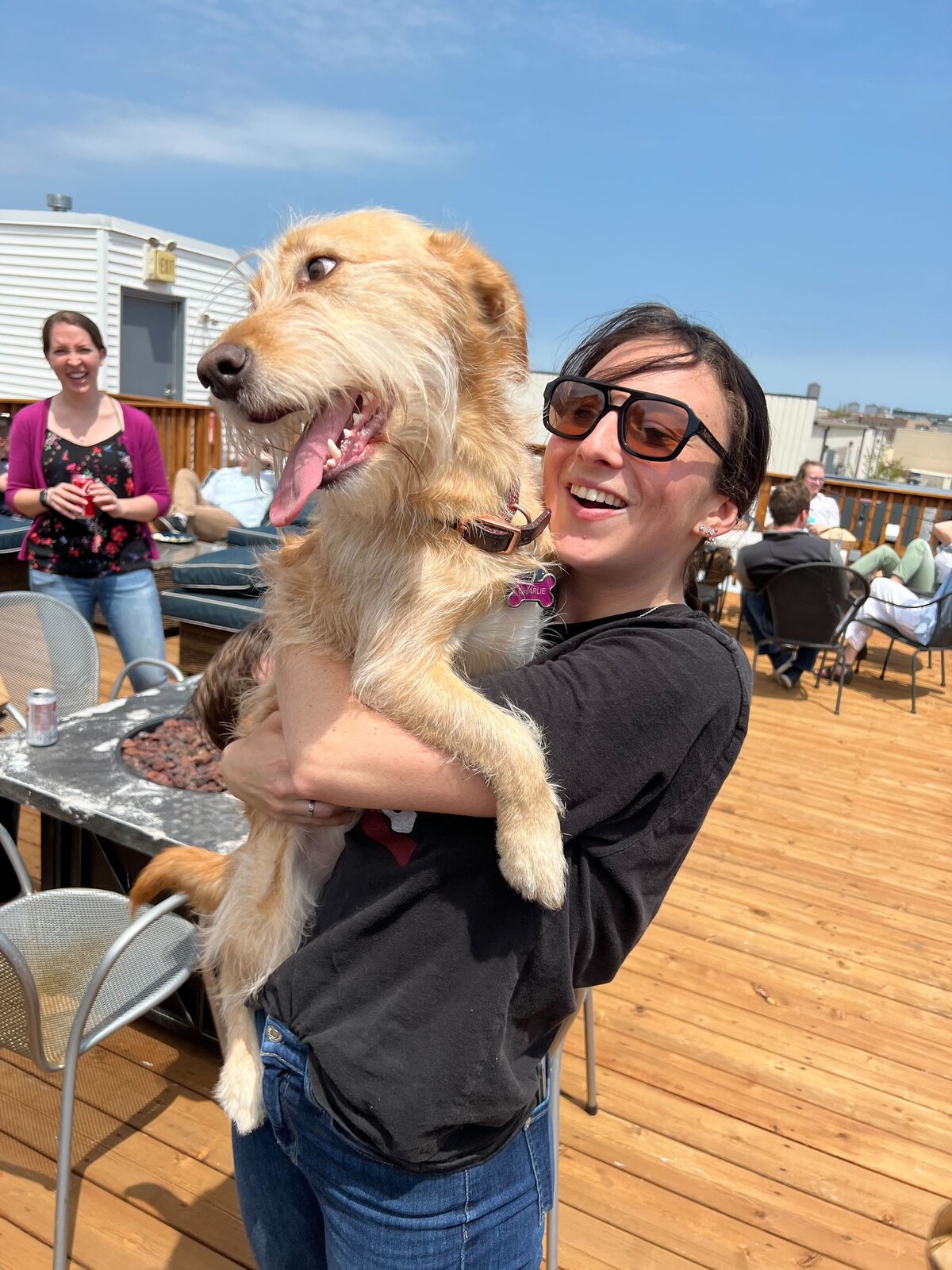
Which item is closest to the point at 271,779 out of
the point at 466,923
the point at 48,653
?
the point at 466,923

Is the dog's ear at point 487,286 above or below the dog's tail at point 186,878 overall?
above

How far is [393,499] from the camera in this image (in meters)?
1.33

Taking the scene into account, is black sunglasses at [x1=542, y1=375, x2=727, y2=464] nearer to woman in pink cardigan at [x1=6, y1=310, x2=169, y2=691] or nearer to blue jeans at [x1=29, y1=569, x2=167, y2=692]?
woman in pink cardigan at [x1=6, y1=310, x2=169, y2=691]

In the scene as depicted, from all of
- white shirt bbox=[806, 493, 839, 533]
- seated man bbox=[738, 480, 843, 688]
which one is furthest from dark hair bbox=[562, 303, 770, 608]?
white shirt bbox=[806, 493, 839, 533]

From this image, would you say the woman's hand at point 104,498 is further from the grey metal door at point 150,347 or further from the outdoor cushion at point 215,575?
the grey metal door at point 150,347

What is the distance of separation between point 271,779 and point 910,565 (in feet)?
27.4

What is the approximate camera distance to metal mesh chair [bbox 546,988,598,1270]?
1421mm

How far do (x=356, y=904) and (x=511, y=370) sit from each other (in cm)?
90

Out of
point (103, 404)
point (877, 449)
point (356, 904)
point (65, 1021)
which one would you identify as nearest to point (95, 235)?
point (103, 404)

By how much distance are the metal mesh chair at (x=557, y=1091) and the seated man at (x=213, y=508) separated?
19.0ft

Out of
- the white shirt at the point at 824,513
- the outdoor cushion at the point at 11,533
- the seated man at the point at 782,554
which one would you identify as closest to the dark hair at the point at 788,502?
the seated man at the point at 782,554

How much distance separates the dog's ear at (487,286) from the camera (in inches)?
54.6

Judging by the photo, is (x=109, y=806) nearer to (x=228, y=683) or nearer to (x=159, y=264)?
(x=228, y=683)

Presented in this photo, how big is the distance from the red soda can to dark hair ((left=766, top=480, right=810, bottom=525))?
560cm
